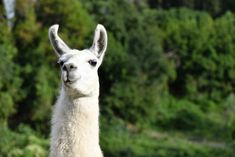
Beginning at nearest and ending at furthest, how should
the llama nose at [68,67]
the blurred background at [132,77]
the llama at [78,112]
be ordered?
the llama nose at [68,67] → the llama at [78,112] → the blurred background at [132,77]

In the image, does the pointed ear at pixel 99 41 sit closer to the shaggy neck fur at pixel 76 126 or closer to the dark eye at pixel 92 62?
the dark eye at pixel 92 62

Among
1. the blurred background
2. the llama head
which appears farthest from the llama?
the blurred background

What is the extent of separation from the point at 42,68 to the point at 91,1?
788 centimetres

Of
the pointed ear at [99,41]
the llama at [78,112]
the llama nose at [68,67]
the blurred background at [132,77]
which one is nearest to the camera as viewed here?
the llama nose at [68,67]

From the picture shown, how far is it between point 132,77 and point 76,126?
30918 millimetres

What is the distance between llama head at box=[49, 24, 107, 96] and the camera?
5.19 metres

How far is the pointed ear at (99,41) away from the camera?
553 cm

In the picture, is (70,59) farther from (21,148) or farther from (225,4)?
(225,4)

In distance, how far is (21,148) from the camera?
21.9m

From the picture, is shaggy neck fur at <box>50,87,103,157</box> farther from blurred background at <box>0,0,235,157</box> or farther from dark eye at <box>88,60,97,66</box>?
blurred background at <box>0,0,235,157</box>

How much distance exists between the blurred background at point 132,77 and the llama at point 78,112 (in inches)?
565

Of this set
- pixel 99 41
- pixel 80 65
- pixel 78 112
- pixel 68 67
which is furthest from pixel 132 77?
pixel 68 67

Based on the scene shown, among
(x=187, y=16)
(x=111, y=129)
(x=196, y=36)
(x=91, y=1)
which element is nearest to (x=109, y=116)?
(x=111, y=129)

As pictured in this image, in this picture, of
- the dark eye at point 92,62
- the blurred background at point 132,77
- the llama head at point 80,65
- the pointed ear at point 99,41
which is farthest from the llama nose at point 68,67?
the blurred background at point 132,77
